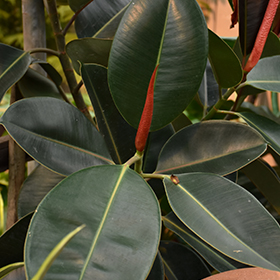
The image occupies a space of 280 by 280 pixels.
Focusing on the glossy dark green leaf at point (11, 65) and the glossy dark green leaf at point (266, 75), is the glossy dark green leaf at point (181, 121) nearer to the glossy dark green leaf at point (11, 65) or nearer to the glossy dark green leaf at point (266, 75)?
the glossy dark green leaf at point (266, 75)

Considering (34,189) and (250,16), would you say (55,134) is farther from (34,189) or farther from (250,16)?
(250,16)

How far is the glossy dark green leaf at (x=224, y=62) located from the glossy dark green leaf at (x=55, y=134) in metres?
0.20

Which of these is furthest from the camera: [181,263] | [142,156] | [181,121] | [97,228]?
[181,121]

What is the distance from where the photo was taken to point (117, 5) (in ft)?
1.71

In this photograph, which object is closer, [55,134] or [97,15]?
[55,134]

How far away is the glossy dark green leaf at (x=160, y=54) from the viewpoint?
31 centimetres

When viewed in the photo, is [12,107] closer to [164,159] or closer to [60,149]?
[60,149]

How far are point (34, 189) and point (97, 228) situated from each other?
0.78 ft

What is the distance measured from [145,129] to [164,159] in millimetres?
118

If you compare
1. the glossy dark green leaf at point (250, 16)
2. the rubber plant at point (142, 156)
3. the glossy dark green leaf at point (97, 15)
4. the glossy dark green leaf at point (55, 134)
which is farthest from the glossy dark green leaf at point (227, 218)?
the glossy dark green leaf at point (97, 15)

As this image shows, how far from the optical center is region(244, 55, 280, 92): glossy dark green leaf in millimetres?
386

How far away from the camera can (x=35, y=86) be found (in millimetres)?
507

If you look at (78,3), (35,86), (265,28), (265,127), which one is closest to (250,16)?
(265,28)

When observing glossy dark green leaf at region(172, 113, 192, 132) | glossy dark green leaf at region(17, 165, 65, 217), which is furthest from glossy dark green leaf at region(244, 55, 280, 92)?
glossy dark green leaf at region(17, 165, 65, 217)
